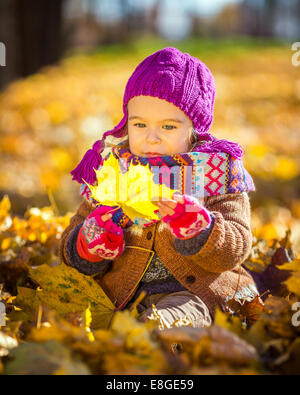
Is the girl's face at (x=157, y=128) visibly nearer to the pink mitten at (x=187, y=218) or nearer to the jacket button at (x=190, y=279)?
the pink mitten at (x=187, y=218)

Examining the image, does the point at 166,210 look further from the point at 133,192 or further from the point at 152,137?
the point at 152,137

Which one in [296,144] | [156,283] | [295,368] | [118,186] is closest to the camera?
[295,368]

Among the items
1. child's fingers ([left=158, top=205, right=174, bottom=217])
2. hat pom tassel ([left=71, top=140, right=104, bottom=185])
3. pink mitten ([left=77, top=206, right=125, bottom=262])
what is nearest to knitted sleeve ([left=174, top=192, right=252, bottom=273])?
child's fingers ([left=158, top=205, right=174, bottom=217])

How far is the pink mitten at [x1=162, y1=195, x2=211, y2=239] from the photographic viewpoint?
1840 mm

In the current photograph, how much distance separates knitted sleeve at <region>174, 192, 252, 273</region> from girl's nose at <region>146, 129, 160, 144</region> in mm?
346

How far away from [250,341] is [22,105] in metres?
8.41

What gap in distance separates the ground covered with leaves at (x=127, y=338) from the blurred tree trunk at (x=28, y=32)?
460 inches

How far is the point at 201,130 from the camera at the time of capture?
2342 mm

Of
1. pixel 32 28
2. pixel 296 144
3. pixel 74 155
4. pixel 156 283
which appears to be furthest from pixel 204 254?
pixel 32 28

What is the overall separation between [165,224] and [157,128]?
0.42 metres

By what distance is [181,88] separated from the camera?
220 cm

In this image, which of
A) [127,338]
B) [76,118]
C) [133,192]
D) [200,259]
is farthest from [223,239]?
[76,118]

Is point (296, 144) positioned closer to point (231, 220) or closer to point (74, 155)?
point (74, 155)

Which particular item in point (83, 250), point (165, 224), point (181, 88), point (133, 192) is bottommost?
point (83, 250)
